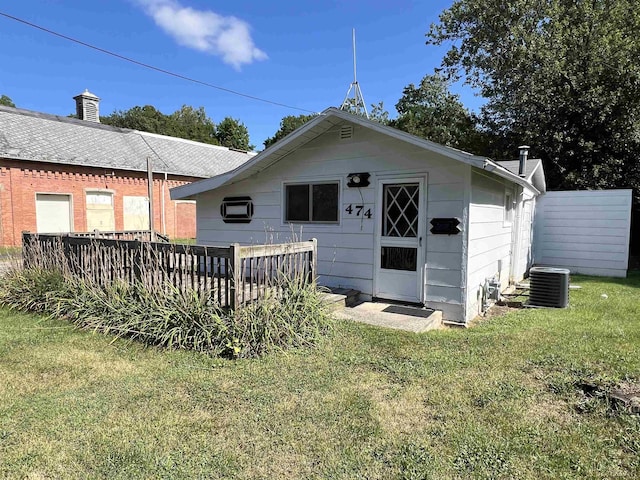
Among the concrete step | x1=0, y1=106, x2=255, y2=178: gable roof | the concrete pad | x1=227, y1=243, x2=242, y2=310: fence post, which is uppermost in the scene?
x1=0, y1=106, x2=255, y2=178: gable roof

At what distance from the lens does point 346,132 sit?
6527mm

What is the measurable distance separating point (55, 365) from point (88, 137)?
1638cm

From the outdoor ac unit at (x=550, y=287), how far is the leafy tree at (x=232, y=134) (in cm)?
4125

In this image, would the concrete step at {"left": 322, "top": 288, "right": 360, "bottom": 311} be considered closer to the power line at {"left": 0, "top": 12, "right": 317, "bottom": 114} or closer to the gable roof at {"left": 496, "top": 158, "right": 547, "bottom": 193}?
the gable roof at {"left": 496, "top": 158, "right": 547, "bottom": 193}

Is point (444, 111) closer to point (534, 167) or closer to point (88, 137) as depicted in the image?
point (534, 167)

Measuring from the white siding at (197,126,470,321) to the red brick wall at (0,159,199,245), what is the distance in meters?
10.4

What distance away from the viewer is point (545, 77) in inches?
605

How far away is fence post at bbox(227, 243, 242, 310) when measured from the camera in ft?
14.6

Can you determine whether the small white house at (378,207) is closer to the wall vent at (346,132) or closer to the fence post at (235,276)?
the wall vent at (346,132)

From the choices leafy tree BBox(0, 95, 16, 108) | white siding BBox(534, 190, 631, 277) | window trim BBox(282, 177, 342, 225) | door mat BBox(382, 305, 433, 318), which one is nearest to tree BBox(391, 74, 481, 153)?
white siding BBox(534, 190, 631, 277)

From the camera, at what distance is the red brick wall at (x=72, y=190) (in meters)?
14.1

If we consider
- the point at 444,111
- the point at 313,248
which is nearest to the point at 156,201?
the point at 313,248

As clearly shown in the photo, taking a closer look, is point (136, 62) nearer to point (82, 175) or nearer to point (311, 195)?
point (82, 175)

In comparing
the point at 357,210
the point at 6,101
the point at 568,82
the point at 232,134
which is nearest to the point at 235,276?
the point at 357,210
